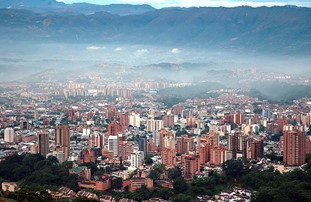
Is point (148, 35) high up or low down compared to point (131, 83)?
up

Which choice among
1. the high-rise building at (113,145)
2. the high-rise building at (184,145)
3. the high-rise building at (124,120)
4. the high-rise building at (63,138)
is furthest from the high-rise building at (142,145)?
the high-rise building at (124,120)

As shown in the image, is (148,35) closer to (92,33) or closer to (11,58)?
(92,33)

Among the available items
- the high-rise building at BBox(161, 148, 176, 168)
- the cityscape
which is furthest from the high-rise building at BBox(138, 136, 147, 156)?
the high-rise building at BBox(161, 148, 176, 168)

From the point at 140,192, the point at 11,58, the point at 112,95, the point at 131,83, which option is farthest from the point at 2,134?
the point at 11,58

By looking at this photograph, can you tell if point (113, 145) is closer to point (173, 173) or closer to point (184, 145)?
point (184, 145)

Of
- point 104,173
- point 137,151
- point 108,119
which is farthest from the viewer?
point 108,119

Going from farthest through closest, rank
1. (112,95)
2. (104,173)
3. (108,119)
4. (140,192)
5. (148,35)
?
1. (148,35)
2. (112,95)
3. (108,119)
4. (104,173)
5. (140,192)

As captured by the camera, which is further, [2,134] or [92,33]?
[92,33]

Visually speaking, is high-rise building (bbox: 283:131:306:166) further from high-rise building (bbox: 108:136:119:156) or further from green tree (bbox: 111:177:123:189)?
high-rise building (bbox: 108:136:119:156)

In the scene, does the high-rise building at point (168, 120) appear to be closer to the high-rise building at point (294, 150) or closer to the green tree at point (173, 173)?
the high-rise building at point (294, 150)
